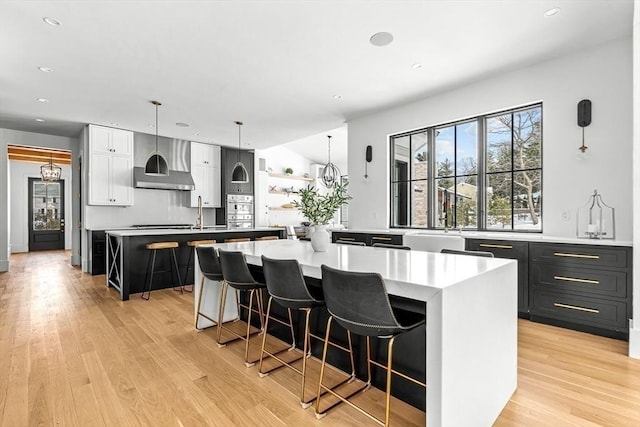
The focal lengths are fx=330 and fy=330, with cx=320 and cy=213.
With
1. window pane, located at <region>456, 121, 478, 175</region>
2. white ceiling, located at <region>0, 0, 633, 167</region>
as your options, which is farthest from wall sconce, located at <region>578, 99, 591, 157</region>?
window pane, located at <region>456, 121, 478, 175</region>

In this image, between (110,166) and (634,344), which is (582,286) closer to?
(634,344)

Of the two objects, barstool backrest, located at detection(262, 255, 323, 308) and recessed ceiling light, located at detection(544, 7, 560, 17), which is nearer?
barstool backrest, located at detection(262, 255, 323, 308)

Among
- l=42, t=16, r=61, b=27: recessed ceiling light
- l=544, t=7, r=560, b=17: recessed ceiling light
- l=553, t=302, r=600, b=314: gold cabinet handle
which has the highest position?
l=544, t=7, r=560, b=17: recessed ceiling light

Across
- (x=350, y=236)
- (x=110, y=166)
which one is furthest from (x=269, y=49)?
(x=110, y=166)

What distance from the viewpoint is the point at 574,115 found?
3438 mm

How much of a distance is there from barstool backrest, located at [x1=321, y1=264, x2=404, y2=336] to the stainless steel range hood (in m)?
6.02

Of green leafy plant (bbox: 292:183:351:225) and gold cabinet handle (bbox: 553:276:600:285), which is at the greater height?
green leafy plant (bbox: 292:183:351:225)

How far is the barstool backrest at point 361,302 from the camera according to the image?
4.93 feet

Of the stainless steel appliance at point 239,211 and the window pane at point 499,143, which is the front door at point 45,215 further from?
the window pane at point 499,143

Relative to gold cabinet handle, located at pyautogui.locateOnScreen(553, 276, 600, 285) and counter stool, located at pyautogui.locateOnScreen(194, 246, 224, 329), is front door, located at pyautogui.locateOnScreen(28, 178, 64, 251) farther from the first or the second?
gold cabinet handle, located at pyautogui.locateOnScreen(553, 276, 600, 285)

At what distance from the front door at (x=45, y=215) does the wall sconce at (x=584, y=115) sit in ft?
42.5

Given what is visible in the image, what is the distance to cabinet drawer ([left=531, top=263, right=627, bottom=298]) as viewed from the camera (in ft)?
9.34

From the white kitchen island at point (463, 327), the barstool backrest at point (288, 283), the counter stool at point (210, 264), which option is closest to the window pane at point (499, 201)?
the white kitchen island at point (463, 327)

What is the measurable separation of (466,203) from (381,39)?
8.12 feet
